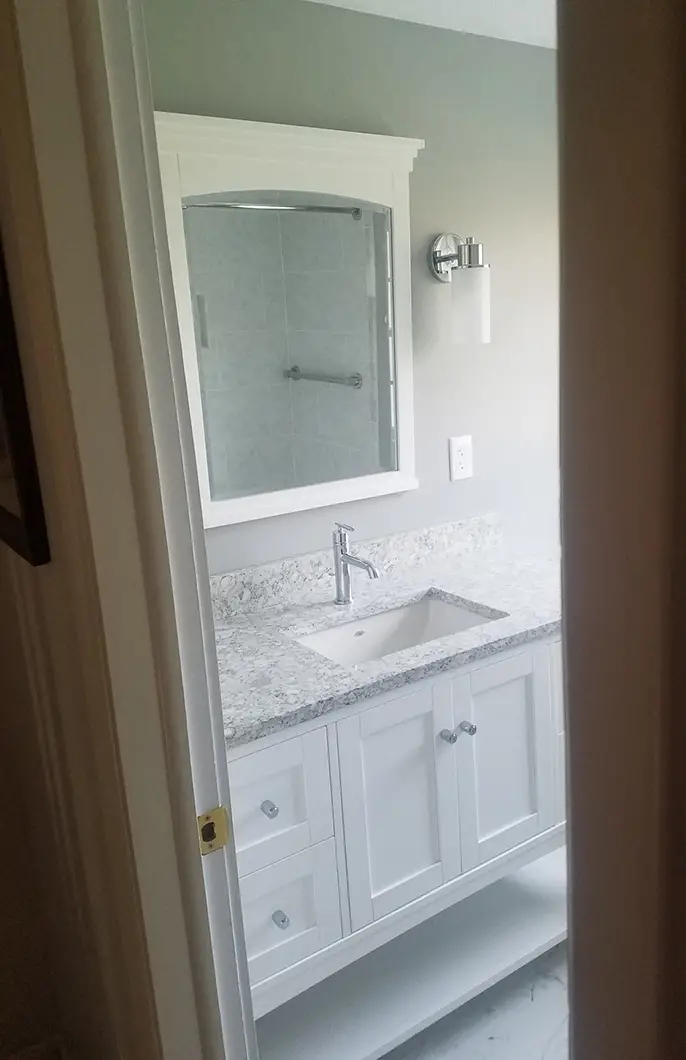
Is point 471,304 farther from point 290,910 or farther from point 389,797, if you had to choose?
point 290,910

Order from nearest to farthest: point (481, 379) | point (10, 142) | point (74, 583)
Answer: point (10, 142) < point (74, 583) < point (481, 379)

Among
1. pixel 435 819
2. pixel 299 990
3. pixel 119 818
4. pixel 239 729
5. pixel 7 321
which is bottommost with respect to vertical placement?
pixel 299 990

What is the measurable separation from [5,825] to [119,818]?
0.69 m

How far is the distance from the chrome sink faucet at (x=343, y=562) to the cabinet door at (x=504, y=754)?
0.38 m

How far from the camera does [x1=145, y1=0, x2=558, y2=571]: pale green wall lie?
5.63ft

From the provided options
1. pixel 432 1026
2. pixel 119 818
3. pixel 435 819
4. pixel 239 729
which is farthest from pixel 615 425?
pixel 432 1026

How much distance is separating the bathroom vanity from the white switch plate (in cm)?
31

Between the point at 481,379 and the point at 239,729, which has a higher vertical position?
the point at 481,379

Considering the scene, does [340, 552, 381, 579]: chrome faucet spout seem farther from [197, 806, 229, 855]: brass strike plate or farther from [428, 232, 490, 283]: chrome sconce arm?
[197, 806, 229, 855]: brass strike plate

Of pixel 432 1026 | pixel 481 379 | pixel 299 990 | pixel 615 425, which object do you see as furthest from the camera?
pixel 481 379

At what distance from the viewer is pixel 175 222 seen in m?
1.73

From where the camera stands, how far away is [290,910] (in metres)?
1.60

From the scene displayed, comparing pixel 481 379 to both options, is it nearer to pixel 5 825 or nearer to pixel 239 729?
pixel 239 729

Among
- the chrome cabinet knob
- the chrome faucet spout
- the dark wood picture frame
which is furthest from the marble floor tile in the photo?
the dark wood picture frame
